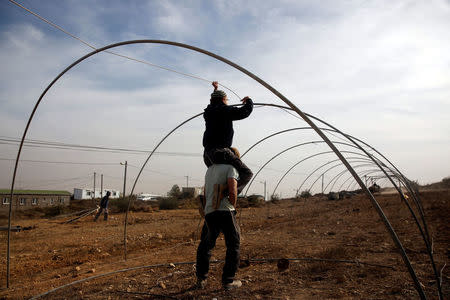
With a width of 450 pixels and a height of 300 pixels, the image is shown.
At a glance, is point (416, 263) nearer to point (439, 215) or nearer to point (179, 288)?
point (179, 288)

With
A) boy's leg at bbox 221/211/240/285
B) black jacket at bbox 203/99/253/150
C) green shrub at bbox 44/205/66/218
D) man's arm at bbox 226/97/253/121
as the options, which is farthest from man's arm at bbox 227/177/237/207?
green shrub at bbox 44/205/66/218

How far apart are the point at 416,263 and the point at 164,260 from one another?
12.9ft

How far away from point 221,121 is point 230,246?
1.39 m

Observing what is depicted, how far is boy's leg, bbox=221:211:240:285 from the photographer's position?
3.24 m

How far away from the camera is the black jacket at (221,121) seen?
3.42 metres

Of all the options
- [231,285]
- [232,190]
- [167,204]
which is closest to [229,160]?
[232,190]

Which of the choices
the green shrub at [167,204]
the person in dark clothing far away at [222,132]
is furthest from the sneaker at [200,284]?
the green shrub at [167,204]

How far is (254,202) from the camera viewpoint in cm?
2923

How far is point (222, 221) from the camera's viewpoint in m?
3.30

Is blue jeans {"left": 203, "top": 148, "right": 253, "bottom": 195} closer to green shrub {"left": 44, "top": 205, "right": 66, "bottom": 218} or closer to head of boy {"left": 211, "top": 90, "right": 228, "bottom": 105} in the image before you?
head of boy {"left": 211, "top": 90, "right": 228, "bottom": 105}

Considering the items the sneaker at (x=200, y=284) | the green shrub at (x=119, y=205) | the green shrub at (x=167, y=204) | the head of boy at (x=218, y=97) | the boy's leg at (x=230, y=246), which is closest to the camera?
the boy's leg at (x=230, y=246)

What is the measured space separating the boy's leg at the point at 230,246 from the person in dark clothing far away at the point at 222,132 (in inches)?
17.8

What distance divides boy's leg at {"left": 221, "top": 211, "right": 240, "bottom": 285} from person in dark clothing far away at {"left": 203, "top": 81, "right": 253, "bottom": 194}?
17.8 inches

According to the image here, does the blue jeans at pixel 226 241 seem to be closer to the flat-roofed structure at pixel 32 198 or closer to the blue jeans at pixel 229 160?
the blue jeans at pixel 229 160
